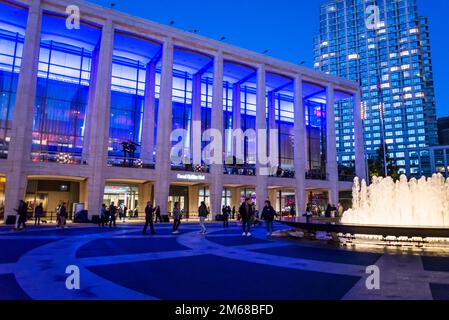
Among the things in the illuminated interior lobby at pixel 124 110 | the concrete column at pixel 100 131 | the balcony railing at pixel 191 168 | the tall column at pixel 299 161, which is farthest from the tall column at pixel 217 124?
the concrete column at pixel 100 131

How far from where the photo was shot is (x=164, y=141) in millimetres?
35062

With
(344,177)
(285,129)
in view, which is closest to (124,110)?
(285,129)

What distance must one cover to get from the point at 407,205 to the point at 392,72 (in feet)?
529

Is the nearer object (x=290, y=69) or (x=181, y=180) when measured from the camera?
(x=181, y=180)

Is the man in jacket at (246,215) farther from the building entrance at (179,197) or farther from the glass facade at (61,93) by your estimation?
the glass facade at (61,93)

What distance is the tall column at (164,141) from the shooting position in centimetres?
3428

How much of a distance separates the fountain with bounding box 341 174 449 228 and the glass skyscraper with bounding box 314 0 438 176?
141m

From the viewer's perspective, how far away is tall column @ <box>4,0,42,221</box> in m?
27.7

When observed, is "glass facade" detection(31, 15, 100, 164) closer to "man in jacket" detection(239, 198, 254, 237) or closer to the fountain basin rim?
"man in jacket" detection(239, 198, 254, 237)

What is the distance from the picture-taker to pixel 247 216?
17.9 metres

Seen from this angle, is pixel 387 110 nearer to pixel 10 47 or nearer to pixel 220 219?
pixel 220 219

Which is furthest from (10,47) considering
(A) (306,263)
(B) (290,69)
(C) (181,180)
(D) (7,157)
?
(A) (306,263)

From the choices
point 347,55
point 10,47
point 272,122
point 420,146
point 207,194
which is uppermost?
point 347,55
